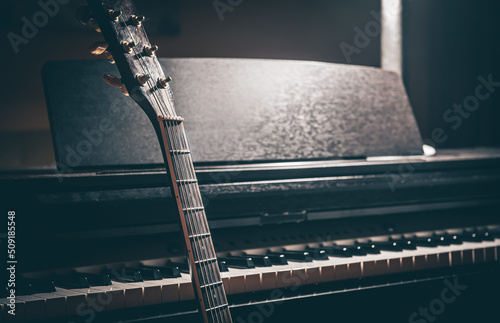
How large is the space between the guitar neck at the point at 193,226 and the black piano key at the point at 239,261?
0.53 feet

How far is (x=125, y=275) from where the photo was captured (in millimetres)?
1207

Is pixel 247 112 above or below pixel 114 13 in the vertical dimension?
below

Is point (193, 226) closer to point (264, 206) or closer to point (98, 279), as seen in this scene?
point (98, 279)

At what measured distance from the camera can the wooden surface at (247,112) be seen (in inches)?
60.3

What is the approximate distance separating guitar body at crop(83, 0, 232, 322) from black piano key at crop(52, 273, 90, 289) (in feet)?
0.82

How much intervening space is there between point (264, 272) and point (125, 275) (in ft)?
1.16

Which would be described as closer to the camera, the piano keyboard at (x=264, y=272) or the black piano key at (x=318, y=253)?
the piano keyboard at (x=264, y=272)

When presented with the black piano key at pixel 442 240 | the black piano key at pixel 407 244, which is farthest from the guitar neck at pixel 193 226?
the black piano key at pixel 442 240

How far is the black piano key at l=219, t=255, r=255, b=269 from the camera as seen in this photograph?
4.27 ft

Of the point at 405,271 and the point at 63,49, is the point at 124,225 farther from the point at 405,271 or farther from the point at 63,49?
the point at 63,49

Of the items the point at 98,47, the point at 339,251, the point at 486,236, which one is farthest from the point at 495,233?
the point at 98,47

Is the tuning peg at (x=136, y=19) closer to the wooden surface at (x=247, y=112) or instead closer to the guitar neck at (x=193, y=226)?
the guitar neck at (x=193, y=226)

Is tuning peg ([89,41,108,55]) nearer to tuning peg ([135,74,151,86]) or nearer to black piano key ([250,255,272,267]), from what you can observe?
tuning peg ([135,74,151,86])

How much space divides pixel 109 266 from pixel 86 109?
1.84 ft
